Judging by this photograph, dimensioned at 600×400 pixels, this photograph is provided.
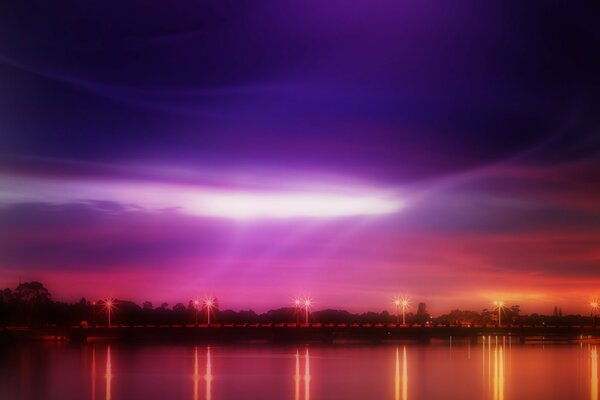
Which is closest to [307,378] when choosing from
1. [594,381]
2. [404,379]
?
[404,379]

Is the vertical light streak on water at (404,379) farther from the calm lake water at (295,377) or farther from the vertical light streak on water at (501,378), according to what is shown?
the vertical light streak on water at (501,378)

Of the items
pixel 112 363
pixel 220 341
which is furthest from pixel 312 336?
pixel 112 363

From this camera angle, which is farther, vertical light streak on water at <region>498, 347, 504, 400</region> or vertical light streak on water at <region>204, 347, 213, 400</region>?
vertical light streak on water at <region>498, 347, 504, 400</region>

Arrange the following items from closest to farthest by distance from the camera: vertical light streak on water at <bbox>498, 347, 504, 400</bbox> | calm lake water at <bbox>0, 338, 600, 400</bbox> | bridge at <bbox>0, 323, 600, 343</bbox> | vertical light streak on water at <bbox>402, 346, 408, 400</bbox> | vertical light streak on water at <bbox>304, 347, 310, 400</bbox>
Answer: vertical light streak on water at <bbox>402, 346, 408, 400</bbox> → vertical light streak on water at <bbox>304, 347, 310, 400</bbox> → calm lake water at <bbox>0, 338, 600, 400</bbox> → vertical light streak on water at <bbox>498, 347, 504, 400</bbox> → bridge at <bbox>0, 323, 600, 343</bbox>

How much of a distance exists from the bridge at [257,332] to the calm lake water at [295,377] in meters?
33.9

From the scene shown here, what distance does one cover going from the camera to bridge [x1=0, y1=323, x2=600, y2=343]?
117m

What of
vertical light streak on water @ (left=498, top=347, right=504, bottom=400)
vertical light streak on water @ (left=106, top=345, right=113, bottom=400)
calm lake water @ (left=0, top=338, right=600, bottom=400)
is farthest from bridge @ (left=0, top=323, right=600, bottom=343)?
vertical light streak on water @ (left=498, top=347, right=504, bottom=400)

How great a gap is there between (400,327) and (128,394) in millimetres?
82840

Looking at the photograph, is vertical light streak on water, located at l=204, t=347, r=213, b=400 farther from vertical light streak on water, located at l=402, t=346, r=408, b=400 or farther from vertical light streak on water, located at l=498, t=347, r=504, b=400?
vertical light streak on water, located at l=498, t=347, r=504, b=400

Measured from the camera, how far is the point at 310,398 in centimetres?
4475

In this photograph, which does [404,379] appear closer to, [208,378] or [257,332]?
[208,378]

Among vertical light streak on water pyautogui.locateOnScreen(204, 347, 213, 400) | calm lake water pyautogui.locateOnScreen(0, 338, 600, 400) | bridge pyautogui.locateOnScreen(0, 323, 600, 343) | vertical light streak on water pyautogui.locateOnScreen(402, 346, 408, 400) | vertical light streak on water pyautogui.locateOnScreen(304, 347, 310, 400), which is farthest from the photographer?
bridge pyautogui.locateOnScreen(0, 323, 600, 343)

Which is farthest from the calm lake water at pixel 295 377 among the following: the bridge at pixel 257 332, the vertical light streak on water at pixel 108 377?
the bridge at pixel 257 332

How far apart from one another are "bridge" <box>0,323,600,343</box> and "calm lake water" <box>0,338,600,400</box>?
33.9 meters
